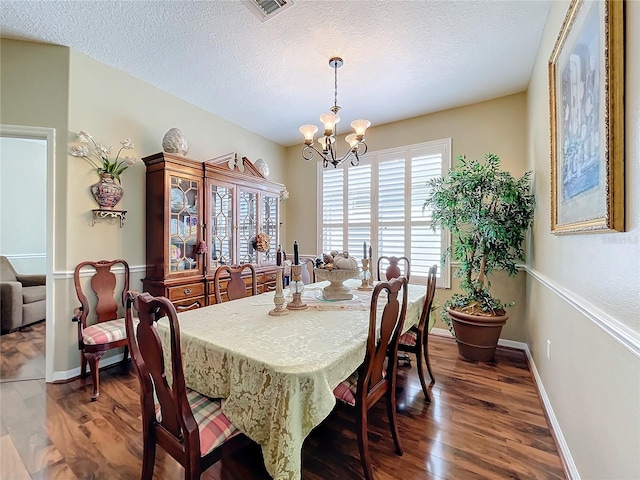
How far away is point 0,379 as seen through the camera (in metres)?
2.51

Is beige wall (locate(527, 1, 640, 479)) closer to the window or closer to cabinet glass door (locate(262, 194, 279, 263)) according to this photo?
the window

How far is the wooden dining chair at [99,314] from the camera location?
231cm

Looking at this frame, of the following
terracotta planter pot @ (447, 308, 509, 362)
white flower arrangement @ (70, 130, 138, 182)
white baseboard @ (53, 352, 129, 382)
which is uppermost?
white flower arrangement @ (70, 130, 138, 182)

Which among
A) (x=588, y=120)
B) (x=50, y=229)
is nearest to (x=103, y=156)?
(x=50, y=229)

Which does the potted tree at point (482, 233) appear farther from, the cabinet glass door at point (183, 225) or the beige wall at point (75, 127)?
the beige wall at point (75, 127)

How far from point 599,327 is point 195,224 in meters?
3.17

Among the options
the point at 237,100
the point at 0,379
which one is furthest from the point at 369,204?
the point at 0,379

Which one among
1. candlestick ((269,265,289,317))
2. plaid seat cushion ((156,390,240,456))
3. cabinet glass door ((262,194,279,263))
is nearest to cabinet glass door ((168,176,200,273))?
cabinet glass door ((262,194,279,263))

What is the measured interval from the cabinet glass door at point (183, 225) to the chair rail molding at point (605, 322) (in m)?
3.06

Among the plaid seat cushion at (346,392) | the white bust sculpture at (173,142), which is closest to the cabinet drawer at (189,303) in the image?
the white bust sculpture at (173,142)

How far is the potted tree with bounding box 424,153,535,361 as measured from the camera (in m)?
2.70

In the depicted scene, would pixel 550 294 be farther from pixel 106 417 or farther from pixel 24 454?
pixel 24 454

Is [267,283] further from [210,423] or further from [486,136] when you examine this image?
[486,136]

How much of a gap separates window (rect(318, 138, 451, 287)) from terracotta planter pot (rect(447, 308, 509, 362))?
2.59ft
